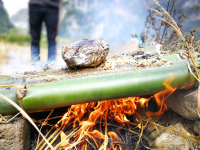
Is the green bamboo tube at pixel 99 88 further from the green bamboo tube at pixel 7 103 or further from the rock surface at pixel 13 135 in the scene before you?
the rock surface at pixel 13 135

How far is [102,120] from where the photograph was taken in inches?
64.7

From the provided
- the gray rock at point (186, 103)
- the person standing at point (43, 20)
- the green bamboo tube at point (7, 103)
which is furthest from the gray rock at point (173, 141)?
the person standing at point (43, 20)

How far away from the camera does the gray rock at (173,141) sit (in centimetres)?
133

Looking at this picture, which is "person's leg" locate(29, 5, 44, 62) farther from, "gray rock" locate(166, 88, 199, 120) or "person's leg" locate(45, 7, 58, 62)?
"gray rock" locate(166, 88, 199, 120)

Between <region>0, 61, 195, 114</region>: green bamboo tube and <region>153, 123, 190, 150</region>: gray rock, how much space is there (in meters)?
0.48

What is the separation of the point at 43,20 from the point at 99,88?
337cm

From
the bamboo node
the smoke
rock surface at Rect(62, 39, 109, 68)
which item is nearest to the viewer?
the bamboo node

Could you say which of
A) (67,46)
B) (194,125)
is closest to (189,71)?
(194,125)

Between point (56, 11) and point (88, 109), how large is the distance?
10.4 ft

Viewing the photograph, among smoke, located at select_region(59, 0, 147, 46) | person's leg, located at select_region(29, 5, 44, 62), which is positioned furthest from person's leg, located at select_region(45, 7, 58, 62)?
smoke, located at select_region(59, 0, 147, 46)

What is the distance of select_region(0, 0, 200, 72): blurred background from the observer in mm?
3523

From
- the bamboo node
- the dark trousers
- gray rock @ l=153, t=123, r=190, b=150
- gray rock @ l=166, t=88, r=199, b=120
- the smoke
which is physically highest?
the smoke

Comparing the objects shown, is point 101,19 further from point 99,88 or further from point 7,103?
point 7,103

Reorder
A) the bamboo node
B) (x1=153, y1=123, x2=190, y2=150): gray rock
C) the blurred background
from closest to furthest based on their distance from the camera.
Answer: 1. the bamboo node
2. (x1=153, y1=123, x2=190, y2=150): gray rock
3. the blurred background
